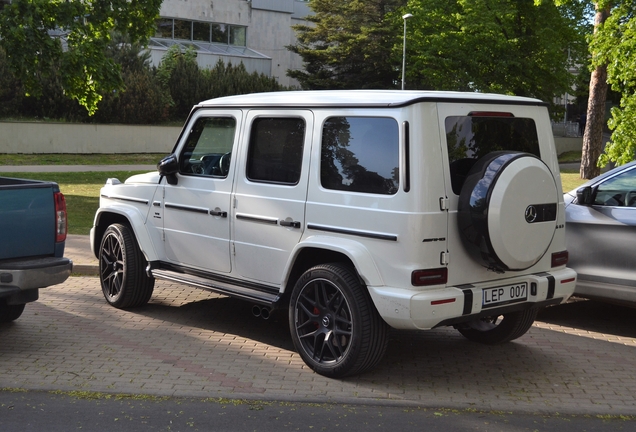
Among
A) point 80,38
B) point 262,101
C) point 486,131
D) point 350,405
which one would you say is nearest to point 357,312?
point 350,405

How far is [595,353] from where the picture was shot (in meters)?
6.62

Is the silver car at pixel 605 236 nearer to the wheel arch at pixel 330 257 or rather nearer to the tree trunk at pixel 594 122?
the wheel arch at pixel 330 257

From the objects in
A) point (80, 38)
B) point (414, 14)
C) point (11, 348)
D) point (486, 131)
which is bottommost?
point (11, 348)

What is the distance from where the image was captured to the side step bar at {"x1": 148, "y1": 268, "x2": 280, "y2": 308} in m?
6.18

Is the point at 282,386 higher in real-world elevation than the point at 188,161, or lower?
lower

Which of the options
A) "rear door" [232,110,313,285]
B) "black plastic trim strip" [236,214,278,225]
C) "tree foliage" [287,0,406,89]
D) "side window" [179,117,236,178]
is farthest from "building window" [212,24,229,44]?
"black plastic trim strip" [236,214,278,225]

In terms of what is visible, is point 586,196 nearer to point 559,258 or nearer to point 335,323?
point 559,258

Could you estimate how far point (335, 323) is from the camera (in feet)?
18.6

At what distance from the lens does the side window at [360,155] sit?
17.7 feet

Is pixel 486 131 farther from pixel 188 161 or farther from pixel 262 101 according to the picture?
pixel 188 161

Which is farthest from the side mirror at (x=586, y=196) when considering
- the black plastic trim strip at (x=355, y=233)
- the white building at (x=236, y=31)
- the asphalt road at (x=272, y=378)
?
the white building at (x=236, y=31)

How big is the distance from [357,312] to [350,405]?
0.63m

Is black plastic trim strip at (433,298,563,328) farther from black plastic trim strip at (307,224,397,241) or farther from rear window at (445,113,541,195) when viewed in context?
rear window at (445,113,541,195)

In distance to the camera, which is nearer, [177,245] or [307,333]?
[307,333]
